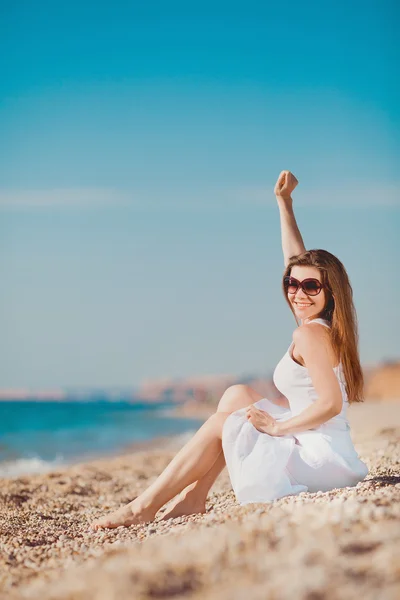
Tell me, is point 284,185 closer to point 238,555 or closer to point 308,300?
point 308,300

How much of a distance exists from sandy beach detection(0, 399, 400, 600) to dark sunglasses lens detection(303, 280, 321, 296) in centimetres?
123

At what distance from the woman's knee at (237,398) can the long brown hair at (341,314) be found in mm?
623

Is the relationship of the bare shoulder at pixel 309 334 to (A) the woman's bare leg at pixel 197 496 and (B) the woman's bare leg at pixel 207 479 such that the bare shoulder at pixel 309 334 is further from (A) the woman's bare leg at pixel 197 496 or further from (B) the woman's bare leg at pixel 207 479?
(A) the woman's bare leg at pixel 197 496

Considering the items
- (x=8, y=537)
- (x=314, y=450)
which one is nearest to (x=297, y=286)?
(x=314, y=450)

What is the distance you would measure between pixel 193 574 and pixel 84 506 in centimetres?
432

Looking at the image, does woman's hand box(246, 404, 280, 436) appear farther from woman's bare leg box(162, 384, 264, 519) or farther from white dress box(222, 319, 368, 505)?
woman's bare leg box(162, 384, 264, 519)

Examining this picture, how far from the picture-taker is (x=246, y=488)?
4.13m

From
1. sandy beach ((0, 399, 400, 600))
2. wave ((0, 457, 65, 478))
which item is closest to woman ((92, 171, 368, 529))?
sandy beach ((0, 399, 400, 600))

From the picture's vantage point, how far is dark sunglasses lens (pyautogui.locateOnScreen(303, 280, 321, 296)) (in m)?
4.40

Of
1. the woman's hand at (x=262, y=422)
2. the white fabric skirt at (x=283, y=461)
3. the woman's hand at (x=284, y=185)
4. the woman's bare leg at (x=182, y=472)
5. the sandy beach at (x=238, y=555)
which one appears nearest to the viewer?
the sandy beach at (x=238, y=555)

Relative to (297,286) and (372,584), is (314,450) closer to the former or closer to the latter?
(297,286)

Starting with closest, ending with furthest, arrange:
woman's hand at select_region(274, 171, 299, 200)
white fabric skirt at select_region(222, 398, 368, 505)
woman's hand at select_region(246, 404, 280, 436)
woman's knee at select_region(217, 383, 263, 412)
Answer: white fabric skirt at select_region(222, 398, 368, 505), woman's hand at select_region(246, 404, 280, 436), woman's knee at select_region(217, 383, 263, 412), woman's hand at select_region(274, 171, 299, 200)

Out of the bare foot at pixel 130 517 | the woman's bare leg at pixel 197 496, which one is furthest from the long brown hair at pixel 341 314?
the bare foot at pixel 130 517

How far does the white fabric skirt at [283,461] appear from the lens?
161 inches
